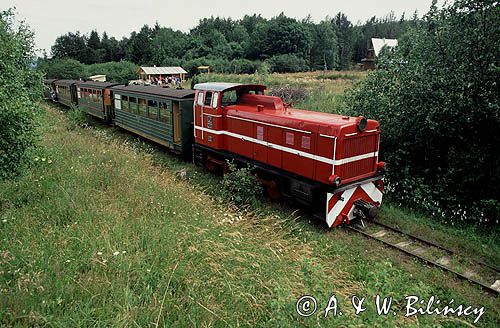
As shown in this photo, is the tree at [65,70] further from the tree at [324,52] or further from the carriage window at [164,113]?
the carriage window at [164,113]

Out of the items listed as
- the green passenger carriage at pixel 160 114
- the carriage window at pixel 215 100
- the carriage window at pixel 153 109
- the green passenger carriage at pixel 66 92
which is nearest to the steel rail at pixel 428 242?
the carriage window at pixel 215 100

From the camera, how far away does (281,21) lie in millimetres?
80938

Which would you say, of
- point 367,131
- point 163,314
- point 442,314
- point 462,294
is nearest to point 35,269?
point 163,314

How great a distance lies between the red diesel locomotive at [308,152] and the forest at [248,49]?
53872mm

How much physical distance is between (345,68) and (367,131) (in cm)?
7243

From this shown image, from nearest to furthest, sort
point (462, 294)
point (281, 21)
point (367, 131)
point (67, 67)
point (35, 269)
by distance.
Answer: point (35, 269) < point (462, 294) < point (367, 131) < point (67, 67) < point (281, 21)

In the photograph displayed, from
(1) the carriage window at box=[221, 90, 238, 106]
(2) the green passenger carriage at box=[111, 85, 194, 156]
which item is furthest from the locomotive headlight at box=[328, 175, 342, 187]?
(2) the green passenger carriage at box=[111, 85, 194, 156]

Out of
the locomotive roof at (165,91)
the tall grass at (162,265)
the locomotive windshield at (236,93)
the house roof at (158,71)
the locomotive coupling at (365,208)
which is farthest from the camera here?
the house roof at (158,71)

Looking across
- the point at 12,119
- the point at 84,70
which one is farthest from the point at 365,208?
the point at 84,70

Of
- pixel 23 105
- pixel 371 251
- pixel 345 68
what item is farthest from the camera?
pixel 345 68

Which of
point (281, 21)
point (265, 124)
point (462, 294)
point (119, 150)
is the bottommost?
point (462, 294)

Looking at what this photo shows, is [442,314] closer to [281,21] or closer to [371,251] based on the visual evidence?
[371,251]

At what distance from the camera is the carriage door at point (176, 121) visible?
13.3 metres

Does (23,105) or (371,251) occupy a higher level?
(23,105)
